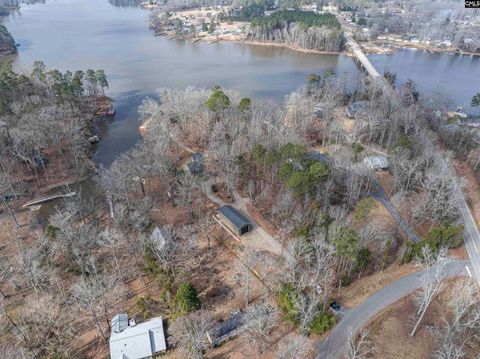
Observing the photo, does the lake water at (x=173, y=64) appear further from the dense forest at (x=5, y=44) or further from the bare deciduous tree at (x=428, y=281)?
the bare deciduous tree at (x=428, y=281)

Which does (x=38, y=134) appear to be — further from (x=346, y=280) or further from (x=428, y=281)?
(x=428, y=281)

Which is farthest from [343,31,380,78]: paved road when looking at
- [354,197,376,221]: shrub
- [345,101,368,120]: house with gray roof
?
[354,197,376,221]: shrub

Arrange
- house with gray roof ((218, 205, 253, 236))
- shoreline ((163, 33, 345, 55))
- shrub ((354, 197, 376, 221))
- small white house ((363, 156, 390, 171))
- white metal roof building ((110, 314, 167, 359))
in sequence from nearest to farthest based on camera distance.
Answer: white metal roof building ((110, 314, 167, 359)), shrub ((354, 197, 376, 221)), house with gray roof ((218, 205, 253, 236)), small white house ((363, 156, 390, 171)), shoreline ((163, 33, 345, 55))

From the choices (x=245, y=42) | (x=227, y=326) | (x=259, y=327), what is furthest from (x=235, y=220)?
(x=245, y=42)

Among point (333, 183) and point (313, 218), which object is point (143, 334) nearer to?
point (313, 218)

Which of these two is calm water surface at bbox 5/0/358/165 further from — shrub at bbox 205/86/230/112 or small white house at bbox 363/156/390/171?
small white house at bbox 363/156/390/171
